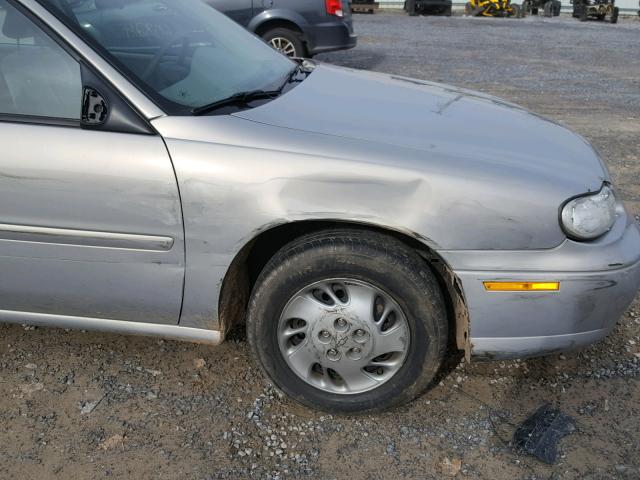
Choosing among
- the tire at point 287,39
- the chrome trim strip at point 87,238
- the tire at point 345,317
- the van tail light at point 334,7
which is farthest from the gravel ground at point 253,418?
the van tail light at point 334,7

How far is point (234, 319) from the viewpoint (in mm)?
2787

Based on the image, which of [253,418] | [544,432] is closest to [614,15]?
[544,432]

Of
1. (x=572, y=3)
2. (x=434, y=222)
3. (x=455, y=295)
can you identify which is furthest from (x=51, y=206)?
(x=572, y=3)

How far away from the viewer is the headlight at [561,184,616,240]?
2383 mm

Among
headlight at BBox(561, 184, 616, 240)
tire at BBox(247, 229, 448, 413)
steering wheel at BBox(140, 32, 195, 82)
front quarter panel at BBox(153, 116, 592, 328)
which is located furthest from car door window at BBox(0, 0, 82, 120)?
headlight at BBox(561, 184, 616, 240)

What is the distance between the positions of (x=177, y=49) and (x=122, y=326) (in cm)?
127

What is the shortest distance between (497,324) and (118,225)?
1458 millimetres

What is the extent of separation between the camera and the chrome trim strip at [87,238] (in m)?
2.43

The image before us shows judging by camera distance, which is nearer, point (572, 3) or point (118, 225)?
point (118, 225)

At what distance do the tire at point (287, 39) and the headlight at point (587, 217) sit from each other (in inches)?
276

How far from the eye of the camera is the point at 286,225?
2.52m

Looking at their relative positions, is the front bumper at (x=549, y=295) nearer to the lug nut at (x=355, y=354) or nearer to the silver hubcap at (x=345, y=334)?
the silver hubcap at (x=345, y=334)

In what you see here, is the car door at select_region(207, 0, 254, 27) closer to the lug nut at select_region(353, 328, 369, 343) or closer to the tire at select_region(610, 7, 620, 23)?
the lug nut at select_region(353, 328, 369, 343)

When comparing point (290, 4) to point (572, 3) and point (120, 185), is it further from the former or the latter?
point (572, 3)
